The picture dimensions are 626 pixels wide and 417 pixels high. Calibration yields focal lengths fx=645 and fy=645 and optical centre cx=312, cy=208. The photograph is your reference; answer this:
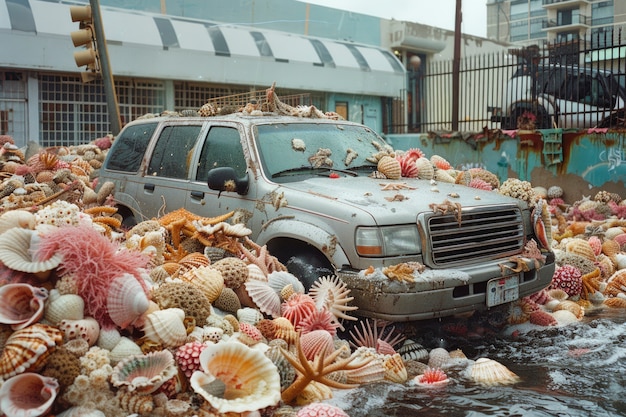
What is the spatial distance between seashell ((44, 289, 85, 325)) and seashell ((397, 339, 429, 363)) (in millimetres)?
2333

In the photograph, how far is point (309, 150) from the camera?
5883 millimetres

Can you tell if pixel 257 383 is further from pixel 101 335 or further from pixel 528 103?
pixel 528 103

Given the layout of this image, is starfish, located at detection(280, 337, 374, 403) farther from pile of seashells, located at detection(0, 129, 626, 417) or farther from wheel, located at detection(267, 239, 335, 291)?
wheel, located at detection(267, 239, 335, 291)

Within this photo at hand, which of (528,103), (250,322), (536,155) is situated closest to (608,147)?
(536,155)

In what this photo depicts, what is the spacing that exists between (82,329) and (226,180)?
2275mm

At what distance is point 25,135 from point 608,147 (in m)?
12.3

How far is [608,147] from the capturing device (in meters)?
11.4

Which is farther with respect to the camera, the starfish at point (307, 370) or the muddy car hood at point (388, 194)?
the muddy car hood at point (388, 194)

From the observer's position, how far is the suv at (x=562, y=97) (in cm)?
1273

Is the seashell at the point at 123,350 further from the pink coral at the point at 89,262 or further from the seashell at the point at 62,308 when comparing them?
the seashell at the point at 62,308

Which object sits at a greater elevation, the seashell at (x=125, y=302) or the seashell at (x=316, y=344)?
the seashell at (x=125, y=302)

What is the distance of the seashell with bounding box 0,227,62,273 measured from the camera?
3580 millimetres

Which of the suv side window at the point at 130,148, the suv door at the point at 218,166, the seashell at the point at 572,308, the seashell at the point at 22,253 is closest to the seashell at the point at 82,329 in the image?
the seashell at the point at 22,253

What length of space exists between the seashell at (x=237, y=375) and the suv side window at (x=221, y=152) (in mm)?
2407
